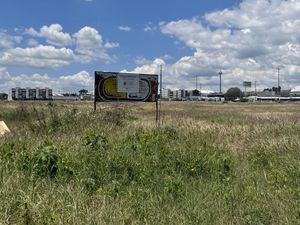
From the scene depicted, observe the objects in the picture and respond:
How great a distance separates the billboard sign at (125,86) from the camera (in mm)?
22781

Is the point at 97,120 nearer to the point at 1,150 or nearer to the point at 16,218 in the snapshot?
the point at 1,150

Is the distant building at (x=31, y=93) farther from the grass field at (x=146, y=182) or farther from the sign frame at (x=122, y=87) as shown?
the grass field at (x=146, y=182)

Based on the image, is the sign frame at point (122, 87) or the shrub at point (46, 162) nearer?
the shrub at point (46, 162)

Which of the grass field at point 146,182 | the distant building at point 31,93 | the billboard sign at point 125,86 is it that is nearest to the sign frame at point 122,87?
the billboard sign at point 125,86

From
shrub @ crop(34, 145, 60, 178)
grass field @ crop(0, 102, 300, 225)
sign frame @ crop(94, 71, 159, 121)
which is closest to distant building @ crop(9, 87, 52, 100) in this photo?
sign frame @ crop(94, 71, 159, 121)

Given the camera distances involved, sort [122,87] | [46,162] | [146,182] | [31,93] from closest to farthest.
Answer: [46,162] < [146,182] < [122,87] < [31,93]

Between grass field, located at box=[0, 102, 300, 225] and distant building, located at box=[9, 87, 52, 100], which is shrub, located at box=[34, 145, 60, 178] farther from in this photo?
distant building, located at box=[9, 87, 52, 100]

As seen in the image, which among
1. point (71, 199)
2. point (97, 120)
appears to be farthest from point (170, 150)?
point (97, 120)

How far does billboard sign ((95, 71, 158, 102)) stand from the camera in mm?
22781

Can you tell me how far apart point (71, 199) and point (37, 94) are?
190583 mm

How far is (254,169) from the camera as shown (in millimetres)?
10391

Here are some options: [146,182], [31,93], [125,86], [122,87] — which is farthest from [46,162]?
[31,93]

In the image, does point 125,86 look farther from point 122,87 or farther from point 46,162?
point 46,162

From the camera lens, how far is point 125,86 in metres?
23.2
